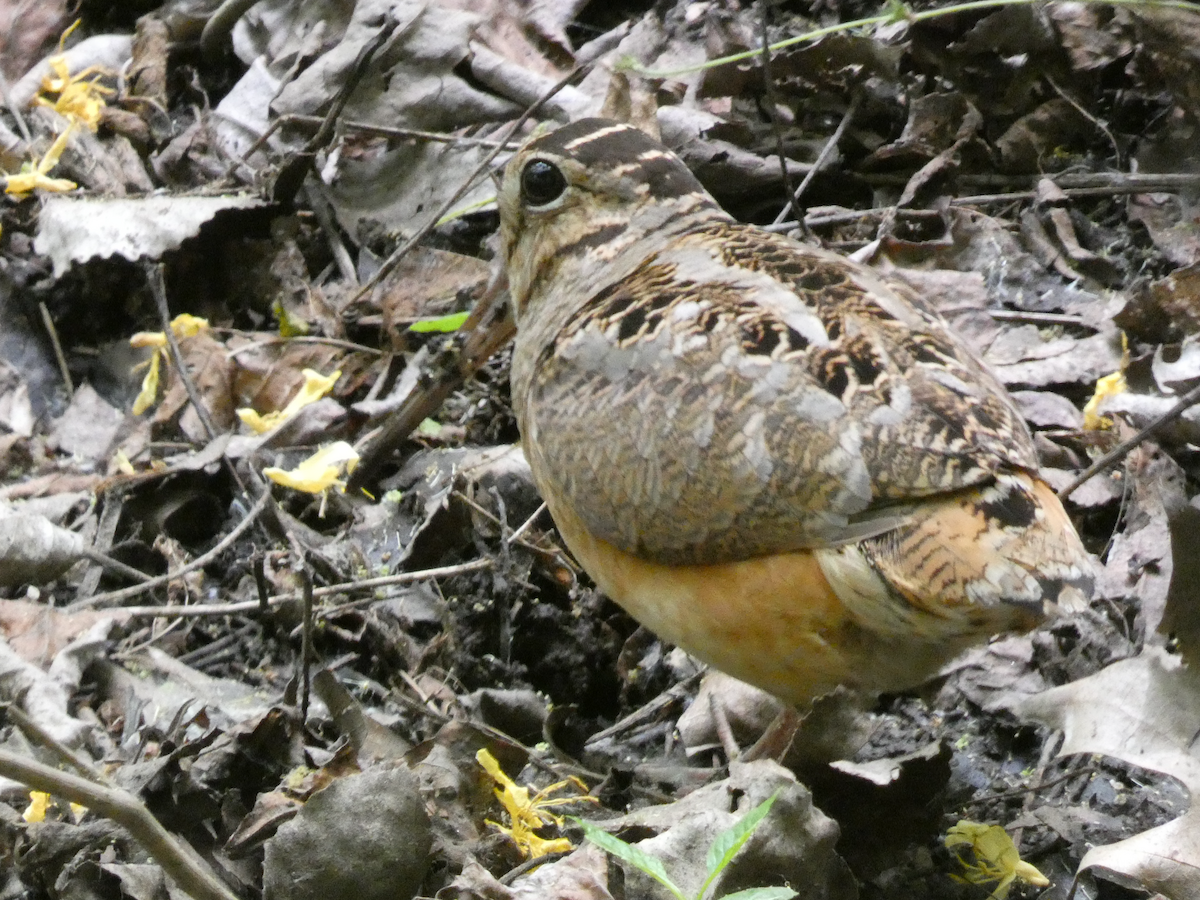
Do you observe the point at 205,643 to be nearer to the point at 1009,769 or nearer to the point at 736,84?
the point at 1009,769

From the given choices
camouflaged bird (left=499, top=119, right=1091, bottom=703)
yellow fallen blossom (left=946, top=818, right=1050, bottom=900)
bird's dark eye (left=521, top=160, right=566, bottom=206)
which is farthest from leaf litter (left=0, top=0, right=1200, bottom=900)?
bird's dark eye (left=521, top=160, right=566, bottom=206)

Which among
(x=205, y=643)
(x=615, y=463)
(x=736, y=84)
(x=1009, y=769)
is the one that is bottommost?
(x=1009, y=769)

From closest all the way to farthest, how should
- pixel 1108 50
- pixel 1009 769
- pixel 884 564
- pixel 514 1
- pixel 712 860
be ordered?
pixel 712 860 → pixel 884 564 → pixel 1009 769 → pixel 1108 50 → pixel 514 1

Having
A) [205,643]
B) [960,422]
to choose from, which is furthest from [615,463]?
[205,643]

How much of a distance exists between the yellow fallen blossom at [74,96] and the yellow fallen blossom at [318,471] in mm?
2379

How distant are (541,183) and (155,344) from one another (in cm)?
187

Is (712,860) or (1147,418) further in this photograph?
(1147,418)

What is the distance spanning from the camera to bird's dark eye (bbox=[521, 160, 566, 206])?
3551 mm

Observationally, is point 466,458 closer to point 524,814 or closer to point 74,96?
point 524,814

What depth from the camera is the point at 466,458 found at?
421cm

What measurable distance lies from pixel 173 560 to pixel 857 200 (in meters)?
2.67

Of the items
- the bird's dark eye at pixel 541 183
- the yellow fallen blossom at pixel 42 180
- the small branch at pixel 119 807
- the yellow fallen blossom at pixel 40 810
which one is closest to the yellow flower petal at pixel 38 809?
the yellow fallen blossom at pixel 40 810

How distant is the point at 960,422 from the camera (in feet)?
8.52

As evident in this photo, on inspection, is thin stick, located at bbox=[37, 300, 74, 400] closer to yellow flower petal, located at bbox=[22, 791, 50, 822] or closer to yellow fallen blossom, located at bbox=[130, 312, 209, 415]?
yellow fallen blossom, located at bbox=[130, 312, 209, 415]
